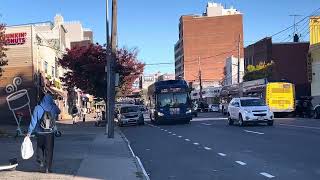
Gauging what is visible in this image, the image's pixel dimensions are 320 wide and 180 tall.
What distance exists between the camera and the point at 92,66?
4622 cm

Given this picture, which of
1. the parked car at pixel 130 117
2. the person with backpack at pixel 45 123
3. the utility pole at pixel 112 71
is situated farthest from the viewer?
the parked car at pixel 130 117

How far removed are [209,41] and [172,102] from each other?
134 meters

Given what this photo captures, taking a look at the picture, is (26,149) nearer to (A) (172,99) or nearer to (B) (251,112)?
(B) (251,112)

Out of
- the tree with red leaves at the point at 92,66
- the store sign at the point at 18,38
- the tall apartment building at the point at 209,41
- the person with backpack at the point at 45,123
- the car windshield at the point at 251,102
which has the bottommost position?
the person with backpack at the point at 45,123

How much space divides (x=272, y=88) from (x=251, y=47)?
176 feet

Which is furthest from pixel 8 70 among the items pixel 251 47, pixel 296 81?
pixel 251 47

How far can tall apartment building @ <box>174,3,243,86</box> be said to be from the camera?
171250mm

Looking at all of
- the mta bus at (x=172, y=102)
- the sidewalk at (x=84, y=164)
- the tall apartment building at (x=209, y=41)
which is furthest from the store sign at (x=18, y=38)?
the tall apartment building at (x=209, y=41)

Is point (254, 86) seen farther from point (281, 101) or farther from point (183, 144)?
point (183, 144)

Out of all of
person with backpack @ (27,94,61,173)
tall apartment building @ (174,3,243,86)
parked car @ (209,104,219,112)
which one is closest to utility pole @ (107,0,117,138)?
person with backpack @ (27,94,61,173)

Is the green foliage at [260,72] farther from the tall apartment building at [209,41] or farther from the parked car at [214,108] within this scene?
the tall apartment building at [209,41]

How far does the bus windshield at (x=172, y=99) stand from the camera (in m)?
41.8

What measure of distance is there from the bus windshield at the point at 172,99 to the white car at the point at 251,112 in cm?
703

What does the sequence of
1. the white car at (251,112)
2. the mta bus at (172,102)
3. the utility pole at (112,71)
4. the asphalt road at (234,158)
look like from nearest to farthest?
the asphalt road at (234,158) → the utility pole at (112,71) → the white car at (251,112) → the mta bus at (172,102)
